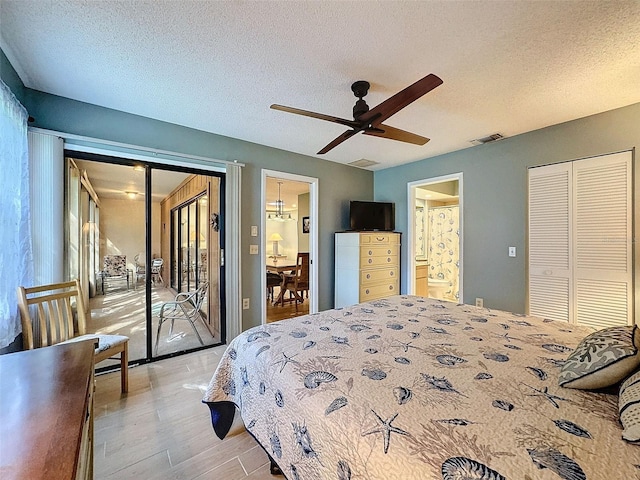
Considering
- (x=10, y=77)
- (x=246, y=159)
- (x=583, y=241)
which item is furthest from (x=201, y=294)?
(x=583, y=241)

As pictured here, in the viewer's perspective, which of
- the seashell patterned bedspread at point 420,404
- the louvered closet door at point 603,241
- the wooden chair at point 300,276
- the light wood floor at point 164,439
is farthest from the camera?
the wooden chair at point 300,276

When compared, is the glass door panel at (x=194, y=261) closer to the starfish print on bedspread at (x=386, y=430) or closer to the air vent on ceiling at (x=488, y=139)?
the starfish print on bedspread at (x=386, y=430)

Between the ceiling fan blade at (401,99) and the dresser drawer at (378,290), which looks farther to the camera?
the dresser drawer at (378,290)

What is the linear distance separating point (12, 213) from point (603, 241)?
15.6 feet

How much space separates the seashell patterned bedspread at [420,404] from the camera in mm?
700

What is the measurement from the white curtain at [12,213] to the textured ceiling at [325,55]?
455 millimetres

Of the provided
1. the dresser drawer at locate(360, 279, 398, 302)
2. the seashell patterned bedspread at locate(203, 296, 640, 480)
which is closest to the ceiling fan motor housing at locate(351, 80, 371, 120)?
the seashell patterned bedspread at locate(203, 296, 640, 480)

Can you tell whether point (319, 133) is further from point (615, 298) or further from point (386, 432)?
Result: point (615, 298)

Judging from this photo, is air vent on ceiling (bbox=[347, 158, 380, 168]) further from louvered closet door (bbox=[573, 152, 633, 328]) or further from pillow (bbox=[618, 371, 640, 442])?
pillow (bbox=[618, 371, 640, 442])

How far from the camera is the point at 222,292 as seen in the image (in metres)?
3.31

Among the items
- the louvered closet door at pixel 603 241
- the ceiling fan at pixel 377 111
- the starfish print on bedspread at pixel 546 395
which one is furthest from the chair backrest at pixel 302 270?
the starfish print on bedspread at pixel 546 395

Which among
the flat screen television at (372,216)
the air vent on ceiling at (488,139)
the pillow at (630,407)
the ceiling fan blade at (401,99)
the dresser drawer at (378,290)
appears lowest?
the dresser drawer at (378,290)

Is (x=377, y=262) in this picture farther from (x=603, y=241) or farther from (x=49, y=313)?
(x=49, y=313)

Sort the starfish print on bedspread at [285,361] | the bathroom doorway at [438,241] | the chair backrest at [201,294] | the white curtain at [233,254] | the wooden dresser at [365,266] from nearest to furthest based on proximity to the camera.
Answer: the starfish print on bedspread at [285,361]
the white curtain at [233,254]
the chair backrest at [201,294]
the wooden dresser at [365,266]
the bathroom doorway at [438,241]
